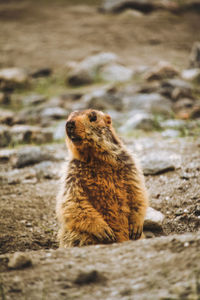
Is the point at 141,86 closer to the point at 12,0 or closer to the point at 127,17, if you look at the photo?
the point at 127,17

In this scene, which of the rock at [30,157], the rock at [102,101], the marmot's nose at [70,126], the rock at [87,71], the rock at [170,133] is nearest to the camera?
the marmot's nose at [70,126]

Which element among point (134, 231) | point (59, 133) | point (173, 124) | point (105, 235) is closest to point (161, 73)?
point (173, 124)

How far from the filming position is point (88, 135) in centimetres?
262

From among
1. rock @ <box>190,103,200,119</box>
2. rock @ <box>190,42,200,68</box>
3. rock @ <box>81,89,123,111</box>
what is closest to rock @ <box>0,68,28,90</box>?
rock @ <box>81,89,123,111</box>

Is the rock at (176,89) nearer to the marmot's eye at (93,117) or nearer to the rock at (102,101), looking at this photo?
the rock at (102,101)

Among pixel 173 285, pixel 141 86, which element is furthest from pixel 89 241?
pixel 141 86

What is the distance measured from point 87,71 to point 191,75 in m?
2.94

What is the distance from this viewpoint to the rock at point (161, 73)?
8852 millimetres

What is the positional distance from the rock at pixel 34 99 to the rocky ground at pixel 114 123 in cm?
4

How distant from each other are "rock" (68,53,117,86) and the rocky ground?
0.03m

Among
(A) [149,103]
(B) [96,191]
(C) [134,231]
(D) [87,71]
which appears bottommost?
(A) [149,103]

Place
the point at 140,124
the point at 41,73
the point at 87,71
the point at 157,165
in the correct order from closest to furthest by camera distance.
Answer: the point at 157,165
the point at 140,124
the point at 87,71
the point at 41,73

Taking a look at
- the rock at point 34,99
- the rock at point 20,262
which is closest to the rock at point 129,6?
the rock at point 34,99

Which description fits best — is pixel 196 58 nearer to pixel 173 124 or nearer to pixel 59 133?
pixel 173 124
